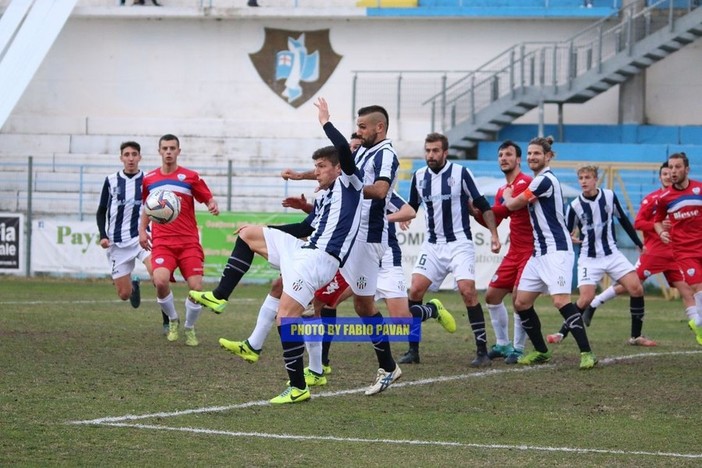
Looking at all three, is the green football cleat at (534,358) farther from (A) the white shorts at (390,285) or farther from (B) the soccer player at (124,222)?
(B) the soccer player at (124,222)

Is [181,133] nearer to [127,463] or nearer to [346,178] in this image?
[346,178]

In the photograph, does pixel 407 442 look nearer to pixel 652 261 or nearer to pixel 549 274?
pixel 549 274

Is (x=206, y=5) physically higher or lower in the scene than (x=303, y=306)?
higher

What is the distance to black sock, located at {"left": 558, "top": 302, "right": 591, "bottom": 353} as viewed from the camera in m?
12.1

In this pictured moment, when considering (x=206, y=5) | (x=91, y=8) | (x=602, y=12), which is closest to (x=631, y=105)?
(x=602, y=12)

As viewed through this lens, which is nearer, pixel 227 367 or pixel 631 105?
pixel 227 367

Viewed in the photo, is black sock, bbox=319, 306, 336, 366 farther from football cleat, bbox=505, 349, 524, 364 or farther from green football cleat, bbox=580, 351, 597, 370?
green football cleat, bbox=580, 351, 597, 370

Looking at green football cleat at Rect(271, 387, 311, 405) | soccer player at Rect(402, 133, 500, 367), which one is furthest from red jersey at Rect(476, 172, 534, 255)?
green football cleat at Rect(271, 387, 311, 405)

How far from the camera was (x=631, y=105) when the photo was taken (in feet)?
108

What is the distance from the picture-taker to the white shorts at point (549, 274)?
12031 mm

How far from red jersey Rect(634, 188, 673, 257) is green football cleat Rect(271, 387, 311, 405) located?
670cm

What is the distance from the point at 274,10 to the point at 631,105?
10446 millimetres

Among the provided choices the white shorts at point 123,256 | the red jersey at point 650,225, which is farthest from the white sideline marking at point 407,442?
the white shorts at point 123,256

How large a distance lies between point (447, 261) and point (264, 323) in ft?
10.1
